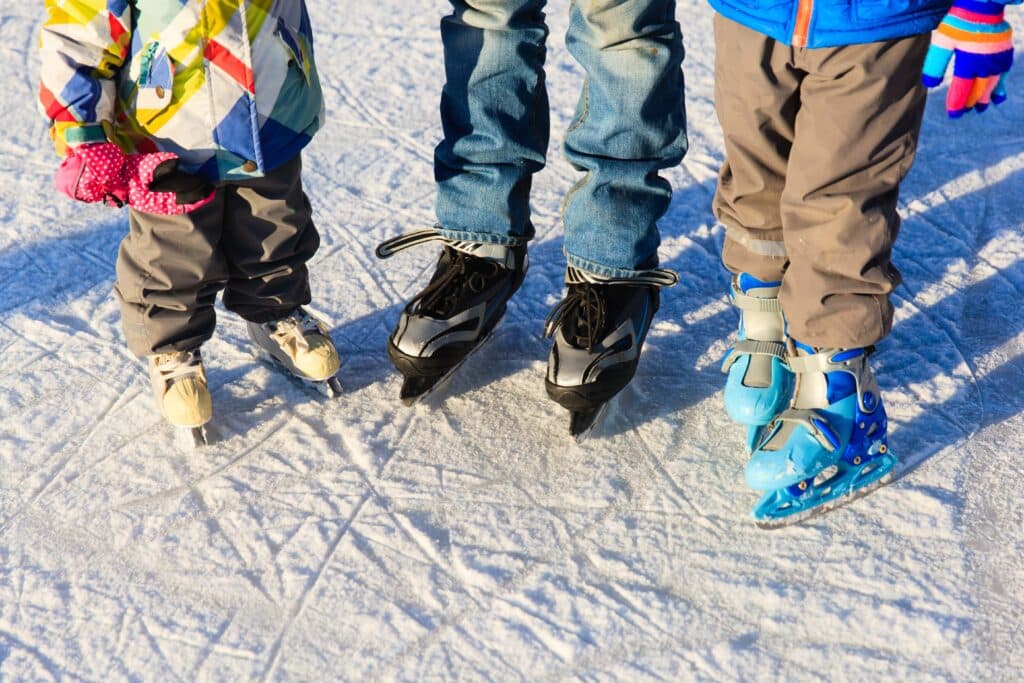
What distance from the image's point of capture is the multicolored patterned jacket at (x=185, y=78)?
1540mm

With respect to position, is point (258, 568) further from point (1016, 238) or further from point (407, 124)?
point (1016, 238)

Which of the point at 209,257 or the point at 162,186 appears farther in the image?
the point at 209,257

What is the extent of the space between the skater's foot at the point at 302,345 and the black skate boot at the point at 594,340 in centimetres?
44

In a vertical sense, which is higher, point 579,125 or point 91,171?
point 91,171

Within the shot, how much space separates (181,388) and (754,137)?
1.13m

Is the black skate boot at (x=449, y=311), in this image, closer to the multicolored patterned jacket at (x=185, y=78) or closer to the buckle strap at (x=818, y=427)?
the multicolored patterned jacket at (x=185, y=78)

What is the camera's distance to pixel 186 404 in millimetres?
1932

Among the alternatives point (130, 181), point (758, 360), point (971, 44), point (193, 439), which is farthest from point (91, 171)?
point (971, 44)

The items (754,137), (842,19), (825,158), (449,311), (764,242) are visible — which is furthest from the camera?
(449,311)

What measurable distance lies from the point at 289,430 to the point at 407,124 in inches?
52.2

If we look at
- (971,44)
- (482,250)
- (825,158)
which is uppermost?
(971,44)

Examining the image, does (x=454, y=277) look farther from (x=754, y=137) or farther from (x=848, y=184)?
(x=848, y=184)

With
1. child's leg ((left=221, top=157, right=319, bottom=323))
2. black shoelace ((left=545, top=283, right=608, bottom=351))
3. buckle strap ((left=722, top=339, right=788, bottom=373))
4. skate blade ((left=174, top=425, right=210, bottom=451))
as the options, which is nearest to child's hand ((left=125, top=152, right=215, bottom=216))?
child's leg ((left=221, top=157, right=319, bottom=323))

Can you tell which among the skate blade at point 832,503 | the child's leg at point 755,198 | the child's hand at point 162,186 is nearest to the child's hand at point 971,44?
the child's leg at point 755,198
